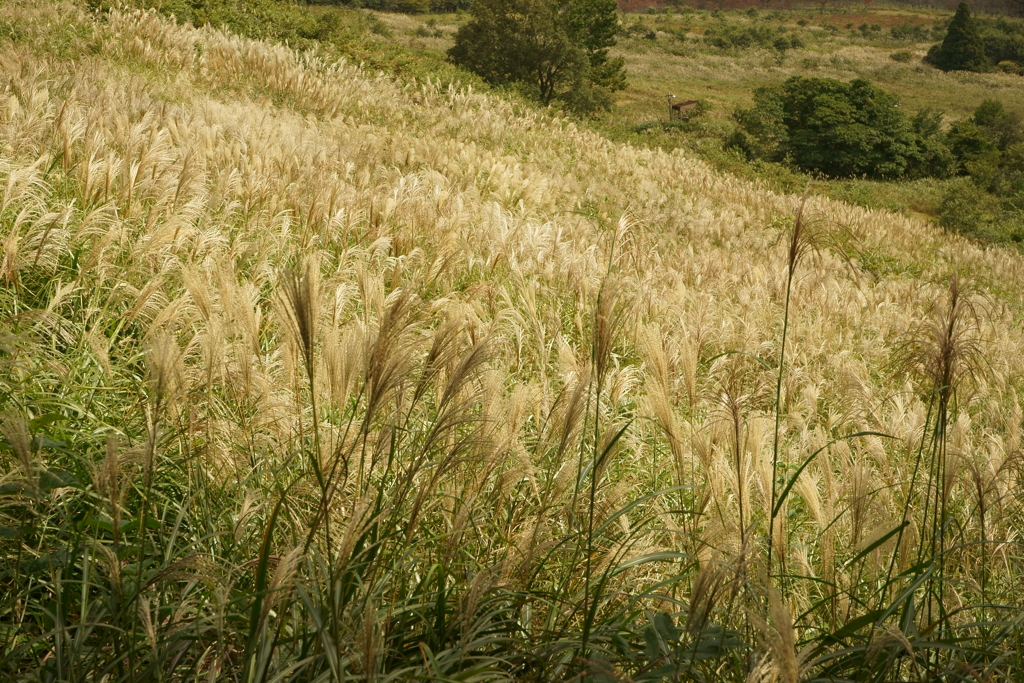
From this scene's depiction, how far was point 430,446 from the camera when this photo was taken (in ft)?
5.55

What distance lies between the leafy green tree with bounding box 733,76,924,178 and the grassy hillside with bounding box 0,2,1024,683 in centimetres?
2723

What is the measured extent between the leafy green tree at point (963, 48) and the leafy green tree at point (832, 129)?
4679cm

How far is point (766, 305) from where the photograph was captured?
19.2ft

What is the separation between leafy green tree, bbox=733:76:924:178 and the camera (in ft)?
103

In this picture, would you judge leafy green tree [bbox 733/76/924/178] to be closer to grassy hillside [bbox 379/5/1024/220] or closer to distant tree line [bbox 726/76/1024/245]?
distant tree line [bbox 726/76/1024/245]

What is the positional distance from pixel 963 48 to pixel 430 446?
85.3 m

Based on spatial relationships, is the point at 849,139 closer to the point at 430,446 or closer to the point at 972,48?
the point at 430,446

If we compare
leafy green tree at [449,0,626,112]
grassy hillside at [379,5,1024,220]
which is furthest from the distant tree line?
leafy green tree at [449,0,626,112]

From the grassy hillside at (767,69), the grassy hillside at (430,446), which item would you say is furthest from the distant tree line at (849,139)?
the grassy hillside at (430,446)

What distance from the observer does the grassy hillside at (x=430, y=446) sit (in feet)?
4.66

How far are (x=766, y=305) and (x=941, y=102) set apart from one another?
2326 inches

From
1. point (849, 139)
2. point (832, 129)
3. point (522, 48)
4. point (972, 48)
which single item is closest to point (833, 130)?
point (832, 129)

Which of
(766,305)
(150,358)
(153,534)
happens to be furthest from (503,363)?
(766,305)

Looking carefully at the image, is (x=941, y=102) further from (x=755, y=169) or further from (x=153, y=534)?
(x=153, y=534)
